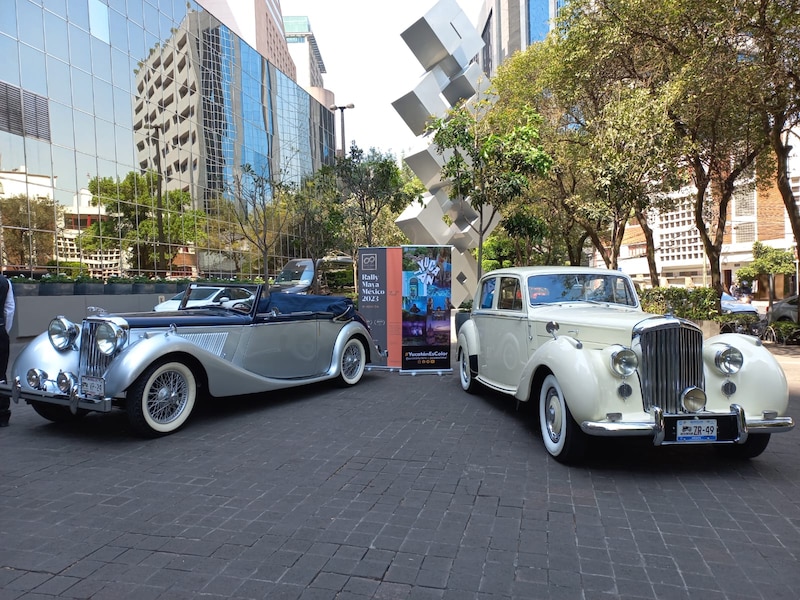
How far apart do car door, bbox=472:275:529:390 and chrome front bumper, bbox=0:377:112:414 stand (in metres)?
3.96

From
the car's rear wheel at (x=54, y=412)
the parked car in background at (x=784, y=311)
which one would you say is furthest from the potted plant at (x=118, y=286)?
the parked car in background at (x=784, y=311)

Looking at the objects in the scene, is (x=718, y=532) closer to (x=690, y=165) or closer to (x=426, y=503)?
(x=426, y=503)

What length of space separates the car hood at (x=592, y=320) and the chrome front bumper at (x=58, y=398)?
413cm

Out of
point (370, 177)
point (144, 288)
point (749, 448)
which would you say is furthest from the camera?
point (370, 177)

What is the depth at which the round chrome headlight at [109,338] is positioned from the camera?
5.04m

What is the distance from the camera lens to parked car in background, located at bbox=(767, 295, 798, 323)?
47.7ft

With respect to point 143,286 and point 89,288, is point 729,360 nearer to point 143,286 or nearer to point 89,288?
point 89,288

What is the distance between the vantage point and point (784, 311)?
14727 millimetres

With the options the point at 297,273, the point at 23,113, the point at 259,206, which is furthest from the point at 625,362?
the point at 259,206

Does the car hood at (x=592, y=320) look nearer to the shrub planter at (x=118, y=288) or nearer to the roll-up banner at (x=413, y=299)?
the roll-up banner at (x=413, y=299)

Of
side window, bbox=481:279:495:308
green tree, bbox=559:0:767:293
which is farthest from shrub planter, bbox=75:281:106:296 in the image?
green tree, bbox=559:0:767:293

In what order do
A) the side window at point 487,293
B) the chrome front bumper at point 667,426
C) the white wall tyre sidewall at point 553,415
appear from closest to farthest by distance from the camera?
the chrome front bumper at point 667,426 → the white wall tyre sidewall at point 553,415 → the side window at point 487,293

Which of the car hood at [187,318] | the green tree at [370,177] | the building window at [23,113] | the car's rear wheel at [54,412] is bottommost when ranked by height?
the car's rear wheel at [54,412]

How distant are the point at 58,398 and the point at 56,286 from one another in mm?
13346
